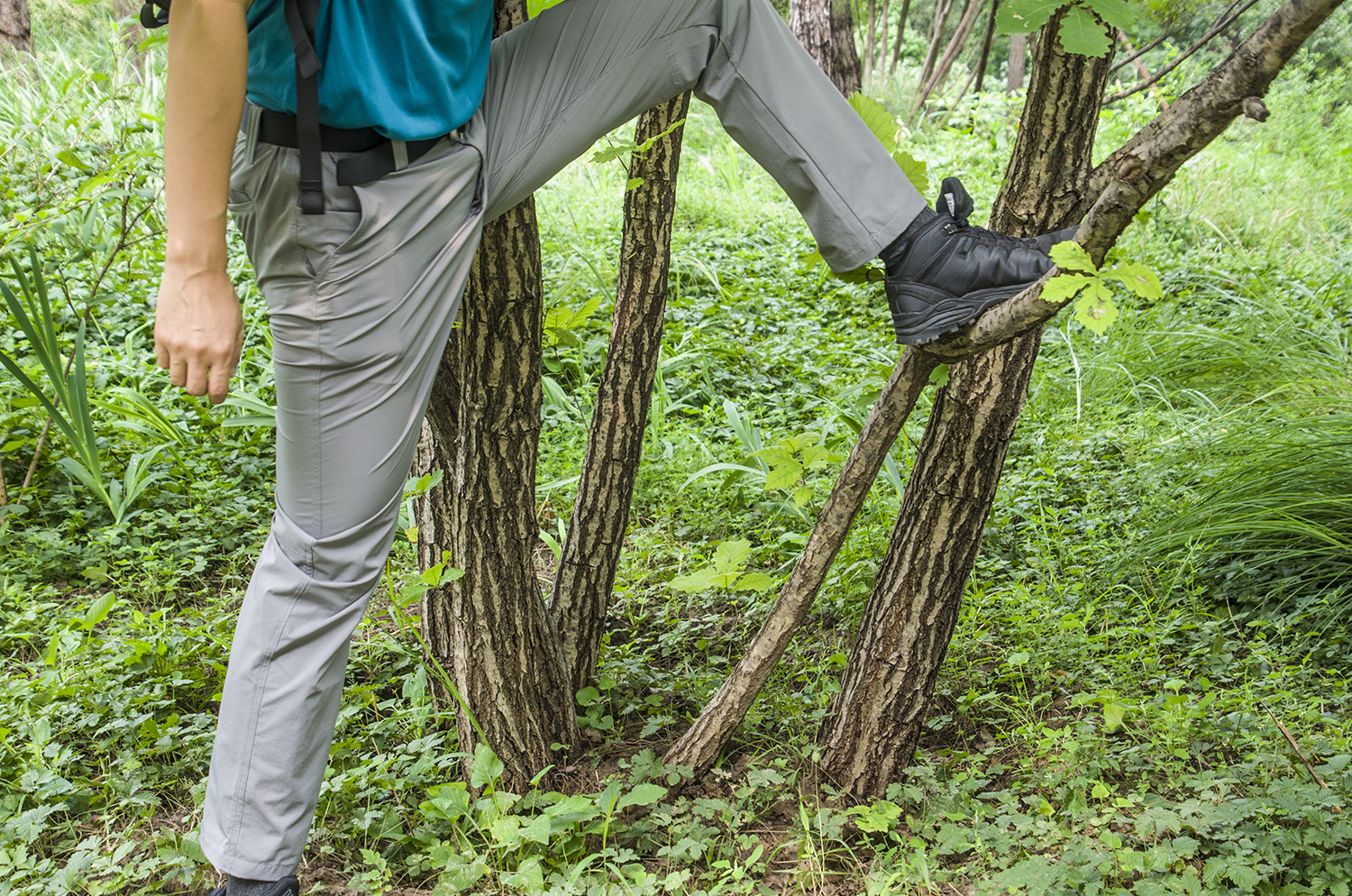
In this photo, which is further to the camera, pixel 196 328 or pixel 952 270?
pixel 952 270

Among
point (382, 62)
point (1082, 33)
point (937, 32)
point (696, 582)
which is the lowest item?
point (696, 582)

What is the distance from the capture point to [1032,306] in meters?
1.28

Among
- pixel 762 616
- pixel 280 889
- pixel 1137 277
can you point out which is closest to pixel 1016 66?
pixel 762 616

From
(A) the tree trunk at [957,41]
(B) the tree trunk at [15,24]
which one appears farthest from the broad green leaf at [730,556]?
(B) the tree trunk at [15,24]

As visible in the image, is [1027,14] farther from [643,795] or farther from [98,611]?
[98,611]

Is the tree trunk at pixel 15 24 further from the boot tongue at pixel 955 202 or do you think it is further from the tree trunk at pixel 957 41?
the boot tongue at pixel 955 202

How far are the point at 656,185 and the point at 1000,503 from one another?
1.70 m

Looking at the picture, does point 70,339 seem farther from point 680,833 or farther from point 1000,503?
point 1000,503

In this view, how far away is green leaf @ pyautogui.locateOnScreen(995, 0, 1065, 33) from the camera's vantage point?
1209 millimetres

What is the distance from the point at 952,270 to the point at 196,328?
1.13 meters

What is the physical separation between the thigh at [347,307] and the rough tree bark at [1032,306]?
81 centimetres

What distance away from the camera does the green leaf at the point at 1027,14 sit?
1.21 metres

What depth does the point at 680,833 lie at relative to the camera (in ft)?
5.99

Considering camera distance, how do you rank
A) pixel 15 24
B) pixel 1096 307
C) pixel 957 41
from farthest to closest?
pixel 957 41, pixel 15 24, pixel 1096 307
